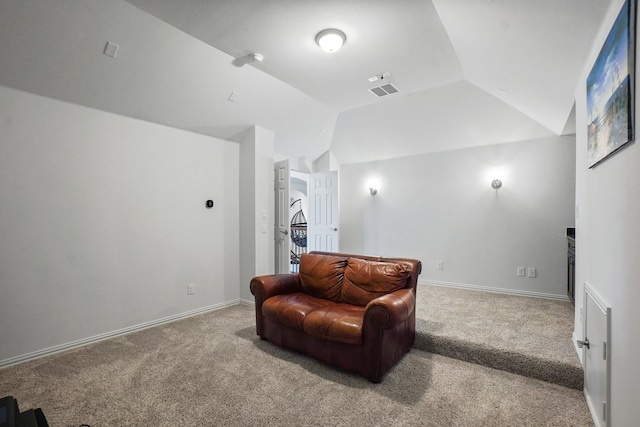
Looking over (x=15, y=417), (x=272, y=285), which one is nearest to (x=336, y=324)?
(x=272, y=285)

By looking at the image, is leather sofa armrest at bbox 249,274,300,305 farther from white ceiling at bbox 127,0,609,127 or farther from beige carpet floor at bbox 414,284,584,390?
white ceiling at bbox 127,0,609,127

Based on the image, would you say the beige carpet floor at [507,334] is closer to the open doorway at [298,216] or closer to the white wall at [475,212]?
the white wall at [475,212]

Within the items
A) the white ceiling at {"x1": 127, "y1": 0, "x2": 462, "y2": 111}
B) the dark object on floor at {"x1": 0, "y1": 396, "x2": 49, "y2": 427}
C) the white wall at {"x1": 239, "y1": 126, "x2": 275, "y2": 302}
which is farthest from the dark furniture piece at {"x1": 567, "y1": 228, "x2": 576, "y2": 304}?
the dark object on floor at {"x1": 0, "y1": 396, "x2": 49, "y2": 427}

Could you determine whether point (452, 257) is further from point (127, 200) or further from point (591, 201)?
point (127, 200)

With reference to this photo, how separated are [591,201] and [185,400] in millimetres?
2987

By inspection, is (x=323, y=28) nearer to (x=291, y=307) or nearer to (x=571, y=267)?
(x=291, y=307)

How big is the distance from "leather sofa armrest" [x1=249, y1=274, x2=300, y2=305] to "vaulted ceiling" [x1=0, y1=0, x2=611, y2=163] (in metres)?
2.08

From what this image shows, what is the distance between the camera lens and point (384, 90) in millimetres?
3912

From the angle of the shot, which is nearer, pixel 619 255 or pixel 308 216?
pixel 619 255

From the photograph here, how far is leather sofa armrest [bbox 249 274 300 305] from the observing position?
2945 millimetres

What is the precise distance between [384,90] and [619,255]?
3.13 meters

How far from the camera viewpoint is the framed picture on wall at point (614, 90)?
125 cm

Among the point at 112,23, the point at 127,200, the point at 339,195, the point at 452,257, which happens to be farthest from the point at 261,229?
the point at 452,257

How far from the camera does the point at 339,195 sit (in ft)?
19.2
